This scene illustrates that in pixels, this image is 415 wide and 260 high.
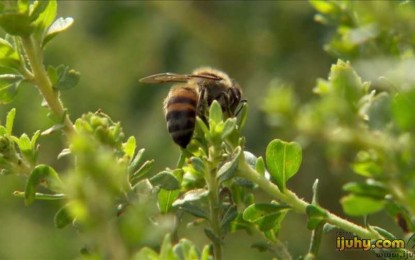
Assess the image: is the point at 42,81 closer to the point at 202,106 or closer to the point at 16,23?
the point at 16,23

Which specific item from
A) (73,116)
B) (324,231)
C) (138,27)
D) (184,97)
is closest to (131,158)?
(324,231)

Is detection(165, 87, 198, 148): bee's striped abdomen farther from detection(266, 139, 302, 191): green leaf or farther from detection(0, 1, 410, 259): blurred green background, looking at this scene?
detection(0, 1, 410, 259): blurred green background

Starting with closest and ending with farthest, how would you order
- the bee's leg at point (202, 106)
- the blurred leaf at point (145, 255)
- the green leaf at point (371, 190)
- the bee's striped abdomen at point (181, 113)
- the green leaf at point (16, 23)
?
the blurred leaf at point (145, 255)
the green leaf at point (371, 190)
the green leaf at point (16, 23)
the bee's striped abdomen at point (181, 113)
the bee's leg at point (202, 106)

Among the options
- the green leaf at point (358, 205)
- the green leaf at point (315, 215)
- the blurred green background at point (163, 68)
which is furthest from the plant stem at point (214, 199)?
the blurred green background at point (163, 68)

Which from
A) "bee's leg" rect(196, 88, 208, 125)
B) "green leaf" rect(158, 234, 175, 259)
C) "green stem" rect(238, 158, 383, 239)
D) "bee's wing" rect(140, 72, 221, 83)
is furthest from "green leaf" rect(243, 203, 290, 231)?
"bee's wing" rect(140, 72, 221, 83)

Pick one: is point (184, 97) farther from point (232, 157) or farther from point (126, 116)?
point (126, 116)

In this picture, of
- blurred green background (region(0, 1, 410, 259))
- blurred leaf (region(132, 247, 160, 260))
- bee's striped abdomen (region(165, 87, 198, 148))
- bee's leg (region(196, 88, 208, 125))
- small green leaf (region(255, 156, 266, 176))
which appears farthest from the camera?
blurred green background (region(0, 1, 410, 259))

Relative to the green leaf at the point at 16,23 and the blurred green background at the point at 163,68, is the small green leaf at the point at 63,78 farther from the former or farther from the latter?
the blurred green background at the point at 163,68

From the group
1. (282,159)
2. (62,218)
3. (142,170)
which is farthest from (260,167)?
(62,218)
